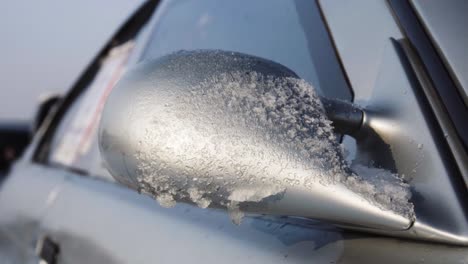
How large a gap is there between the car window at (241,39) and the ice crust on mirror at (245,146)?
0.24 meters

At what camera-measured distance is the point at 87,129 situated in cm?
193

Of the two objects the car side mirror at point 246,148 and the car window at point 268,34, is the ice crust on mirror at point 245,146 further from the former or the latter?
the car window at point 268,34

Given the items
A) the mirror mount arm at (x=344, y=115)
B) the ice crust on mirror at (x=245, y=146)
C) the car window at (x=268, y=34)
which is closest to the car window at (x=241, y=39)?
the car window at (x=268, y=34)

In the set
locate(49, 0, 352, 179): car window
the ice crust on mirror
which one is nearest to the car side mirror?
the ice crust on mirror

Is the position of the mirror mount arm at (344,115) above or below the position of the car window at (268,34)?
below

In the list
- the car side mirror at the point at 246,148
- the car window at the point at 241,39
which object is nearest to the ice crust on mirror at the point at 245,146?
the car side mirror at the point at 246,148

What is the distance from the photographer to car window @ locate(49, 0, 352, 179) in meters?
0.94

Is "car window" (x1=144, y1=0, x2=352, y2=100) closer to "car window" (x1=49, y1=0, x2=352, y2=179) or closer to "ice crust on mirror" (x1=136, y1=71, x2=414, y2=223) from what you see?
"car window" (x1=49, y1=0, x2=352, y2=179)

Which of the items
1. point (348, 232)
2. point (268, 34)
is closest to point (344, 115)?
point (348, 232)

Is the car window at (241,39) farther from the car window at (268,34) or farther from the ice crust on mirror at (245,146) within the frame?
the ice crust on mirror at (245,146)

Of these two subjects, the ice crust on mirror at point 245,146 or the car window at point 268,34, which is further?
the car window at point 268,34

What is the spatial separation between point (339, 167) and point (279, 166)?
70mm

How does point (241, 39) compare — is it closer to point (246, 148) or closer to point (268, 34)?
point (268, 34)

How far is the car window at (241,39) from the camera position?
944 mm
